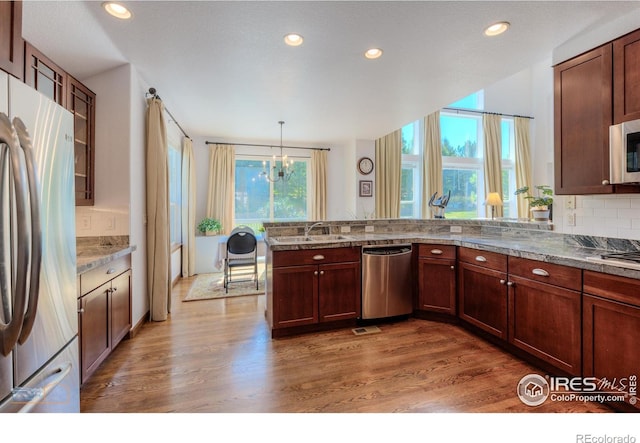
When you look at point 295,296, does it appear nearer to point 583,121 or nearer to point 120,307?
point 120,307

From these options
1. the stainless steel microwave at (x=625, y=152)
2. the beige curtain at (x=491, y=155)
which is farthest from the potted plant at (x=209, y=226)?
the beige curtain at (x=491, y=155)

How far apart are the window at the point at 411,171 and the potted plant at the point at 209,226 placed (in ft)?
13.9

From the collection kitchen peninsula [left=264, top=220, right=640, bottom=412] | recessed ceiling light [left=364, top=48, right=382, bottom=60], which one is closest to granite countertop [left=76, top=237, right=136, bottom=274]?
kitchen peninsula [left=264, top=220, right=640, bottom=412]

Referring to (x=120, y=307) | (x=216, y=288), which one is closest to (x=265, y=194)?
(x=216, y=288)

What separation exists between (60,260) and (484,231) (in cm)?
363

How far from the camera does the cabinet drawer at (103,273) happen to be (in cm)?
180

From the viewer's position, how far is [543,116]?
21.2ft

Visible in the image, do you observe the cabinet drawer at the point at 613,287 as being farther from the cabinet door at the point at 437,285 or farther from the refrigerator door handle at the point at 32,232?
the refrigerator door handle at the point at 32,232

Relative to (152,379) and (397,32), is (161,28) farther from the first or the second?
(152,379)

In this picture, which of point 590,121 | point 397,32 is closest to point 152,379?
point 397,32

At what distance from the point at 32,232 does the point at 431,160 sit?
6.96m

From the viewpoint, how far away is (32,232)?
86 cm

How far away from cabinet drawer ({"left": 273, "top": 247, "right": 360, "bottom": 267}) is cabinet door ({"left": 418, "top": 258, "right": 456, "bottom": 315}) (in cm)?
78

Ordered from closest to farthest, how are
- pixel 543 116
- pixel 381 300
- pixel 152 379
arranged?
pixel 152 379 → pixel 381 300 → pixel 543 116
